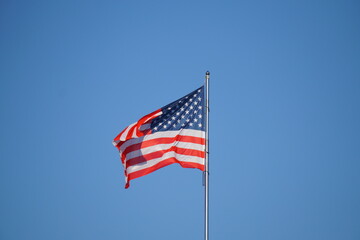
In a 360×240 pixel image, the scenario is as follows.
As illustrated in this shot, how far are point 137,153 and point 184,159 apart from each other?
8.99ft

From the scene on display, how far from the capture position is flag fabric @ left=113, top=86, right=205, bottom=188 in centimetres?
3869

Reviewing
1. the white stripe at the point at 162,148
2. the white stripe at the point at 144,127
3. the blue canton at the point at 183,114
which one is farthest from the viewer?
the white stripe at the point at 144,127

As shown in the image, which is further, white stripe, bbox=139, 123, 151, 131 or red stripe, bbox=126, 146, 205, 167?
white stripe, bbox=139, 123, 151, 131

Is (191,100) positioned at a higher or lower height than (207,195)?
higher

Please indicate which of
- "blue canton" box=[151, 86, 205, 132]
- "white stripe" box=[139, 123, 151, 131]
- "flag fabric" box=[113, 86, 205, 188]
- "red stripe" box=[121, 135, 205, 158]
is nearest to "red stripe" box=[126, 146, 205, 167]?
"flag fabric" box=[113, 86, 205, 188]

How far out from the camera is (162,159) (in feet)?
128

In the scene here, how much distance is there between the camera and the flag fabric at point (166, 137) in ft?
127

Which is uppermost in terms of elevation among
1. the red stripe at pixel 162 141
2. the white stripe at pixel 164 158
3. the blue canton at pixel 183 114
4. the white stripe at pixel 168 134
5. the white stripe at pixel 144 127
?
the blue canton at pixel 183 114

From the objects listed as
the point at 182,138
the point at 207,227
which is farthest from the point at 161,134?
the point at 207,227

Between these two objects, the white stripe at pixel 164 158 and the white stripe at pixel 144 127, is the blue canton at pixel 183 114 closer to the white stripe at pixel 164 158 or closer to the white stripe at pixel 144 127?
the white stripe at pixel 144 127

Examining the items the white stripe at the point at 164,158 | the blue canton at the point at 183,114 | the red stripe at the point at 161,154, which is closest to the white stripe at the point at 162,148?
the red stripe at the point at 161,154

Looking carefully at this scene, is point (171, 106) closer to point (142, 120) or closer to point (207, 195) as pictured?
point (142, 120)

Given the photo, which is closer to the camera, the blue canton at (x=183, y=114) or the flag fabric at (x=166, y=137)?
the flag fabric at (x=166, y=137)

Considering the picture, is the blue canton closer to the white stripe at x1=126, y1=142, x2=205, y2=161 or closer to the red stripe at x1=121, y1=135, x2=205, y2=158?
the red stripe at x1=121, y1=135, x2=205, y2=158
